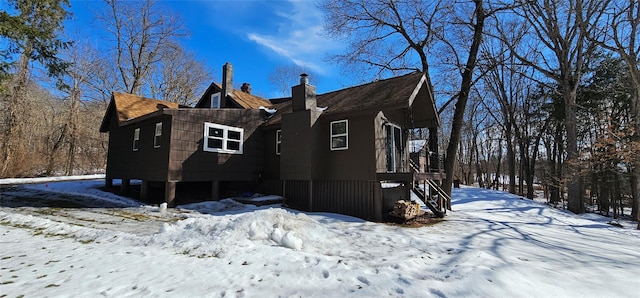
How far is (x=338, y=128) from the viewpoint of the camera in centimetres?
1150

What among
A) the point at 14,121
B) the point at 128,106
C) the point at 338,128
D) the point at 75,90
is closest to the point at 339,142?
the point at 338,128

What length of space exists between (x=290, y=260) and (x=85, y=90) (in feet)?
98.4

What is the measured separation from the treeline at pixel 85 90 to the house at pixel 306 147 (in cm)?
1234

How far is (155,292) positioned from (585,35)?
68.8 feet

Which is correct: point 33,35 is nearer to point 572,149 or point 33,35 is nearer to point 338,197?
point 338,197

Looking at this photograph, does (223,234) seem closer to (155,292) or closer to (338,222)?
(155,292)

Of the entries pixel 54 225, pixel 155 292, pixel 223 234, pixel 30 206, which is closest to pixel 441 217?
pixel 223 234

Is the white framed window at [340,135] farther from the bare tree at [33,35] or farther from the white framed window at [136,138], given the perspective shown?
the bare tree at [33,35]

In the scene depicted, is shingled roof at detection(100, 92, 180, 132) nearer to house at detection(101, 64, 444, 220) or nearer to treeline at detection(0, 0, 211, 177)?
house at detection(101, 64, 444, 220)

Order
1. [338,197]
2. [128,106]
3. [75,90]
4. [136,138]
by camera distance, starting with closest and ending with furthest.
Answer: [338,197] < [136,138] < [128,106] < [75,90]

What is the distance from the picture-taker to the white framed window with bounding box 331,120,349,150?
11172 mm

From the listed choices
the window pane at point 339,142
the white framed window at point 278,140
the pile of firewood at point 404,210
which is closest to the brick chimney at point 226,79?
the white framed window at point 278,140

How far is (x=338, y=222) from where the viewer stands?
9.05 metres

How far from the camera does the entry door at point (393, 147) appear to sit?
1199cm
